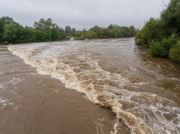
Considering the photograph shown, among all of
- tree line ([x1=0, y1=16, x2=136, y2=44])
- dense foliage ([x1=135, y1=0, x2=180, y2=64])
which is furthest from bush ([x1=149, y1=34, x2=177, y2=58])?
tree line ([x1=0, y1=16, x2=136, y2=44])

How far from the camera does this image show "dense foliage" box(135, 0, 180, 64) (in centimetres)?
1542

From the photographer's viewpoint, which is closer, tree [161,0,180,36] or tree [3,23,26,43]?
tree [161,0,180,36]

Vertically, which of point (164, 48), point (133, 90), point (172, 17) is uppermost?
point (172, 17)

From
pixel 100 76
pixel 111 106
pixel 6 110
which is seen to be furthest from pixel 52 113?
pixel 100 76

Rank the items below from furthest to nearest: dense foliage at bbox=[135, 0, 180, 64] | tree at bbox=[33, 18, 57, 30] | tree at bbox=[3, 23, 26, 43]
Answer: tree at bbox=[33, 18, 57, 30]
tree at bbox=[3, 23, 26, 43]
dense foliage at bbox=[135, 0, 180, 64]

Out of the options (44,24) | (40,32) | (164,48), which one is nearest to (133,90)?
(164,48)

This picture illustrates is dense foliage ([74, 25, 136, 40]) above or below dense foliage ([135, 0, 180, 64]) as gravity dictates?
below

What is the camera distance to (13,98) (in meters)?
7.42

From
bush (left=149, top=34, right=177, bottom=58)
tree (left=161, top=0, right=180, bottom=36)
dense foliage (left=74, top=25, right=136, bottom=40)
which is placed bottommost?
dense foliage (left=74, top=25, right=136, bottom=40)

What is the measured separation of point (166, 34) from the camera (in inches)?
792

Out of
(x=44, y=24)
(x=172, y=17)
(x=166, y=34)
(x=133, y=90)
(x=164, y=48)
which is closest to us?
(x=133, y=90)

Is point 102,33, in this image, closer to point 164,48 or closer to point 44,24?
point 44,24

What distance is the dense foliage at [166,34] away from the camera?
15.4m

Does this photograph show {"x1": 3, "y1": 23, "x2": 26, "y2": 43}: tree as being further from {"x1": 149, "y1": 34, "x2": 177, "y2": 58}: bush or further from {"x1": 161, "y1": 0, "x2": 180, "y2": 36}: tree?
{"x1": 149, "y1": 34, "x2": 177, "y2": 58}: bush
